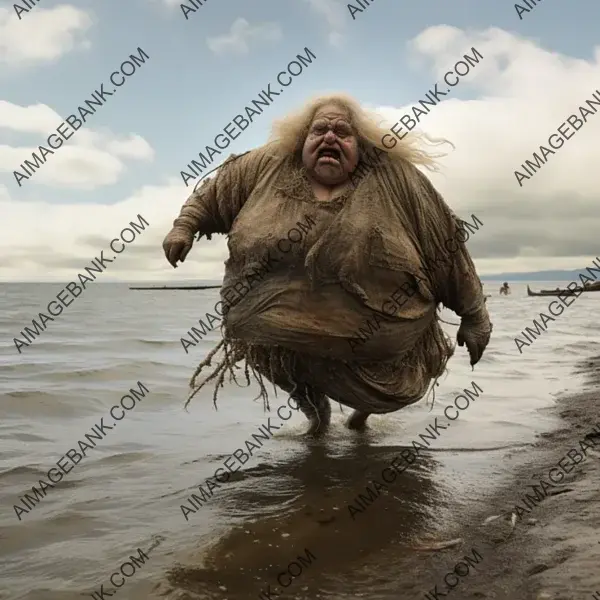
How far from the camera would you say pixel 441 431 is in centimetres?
532

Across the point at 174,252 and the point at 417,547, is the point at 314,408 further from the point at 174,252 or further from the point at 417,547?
the point at 417,547

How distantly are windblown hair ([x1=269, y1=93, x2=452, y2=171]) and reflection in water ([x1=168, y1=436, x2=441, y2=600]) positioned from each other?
1861 millimetres

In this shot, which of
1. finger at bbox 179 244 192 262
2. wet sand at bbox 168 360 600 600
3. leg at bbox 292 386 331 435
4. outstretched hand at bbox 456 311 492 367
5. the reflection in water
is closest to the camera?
wet sand at bbox 168 360 600 600

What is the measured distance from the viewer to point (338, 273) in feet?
13.0

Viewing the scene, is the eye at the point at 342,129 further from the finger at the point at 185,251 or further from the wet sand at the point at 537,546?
the wet sand at the point at 537,546

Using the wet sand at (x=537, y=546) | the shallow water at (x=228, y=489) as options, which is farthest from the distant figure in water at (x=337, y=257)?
the wet sand at (x=537, y=546)

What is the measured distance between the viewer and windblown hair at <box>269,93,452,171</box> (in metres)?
4.28

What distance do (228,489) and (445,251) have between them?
73.9 inches

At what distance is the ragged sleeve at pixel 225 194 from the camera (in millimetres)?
4398

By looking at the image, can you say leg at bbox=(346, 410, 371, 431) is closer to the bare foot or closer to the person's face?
the bare foot

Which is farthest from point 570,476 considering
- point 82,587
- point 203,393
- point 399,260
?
point 203,393

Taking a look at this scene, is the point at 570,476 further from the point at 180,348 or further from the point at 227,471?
the point at 180,348

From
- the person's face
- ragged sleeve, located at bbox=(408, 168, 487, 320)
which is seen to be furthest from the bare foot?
the person's face

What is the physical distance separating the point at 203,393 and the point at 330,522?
4135mm
